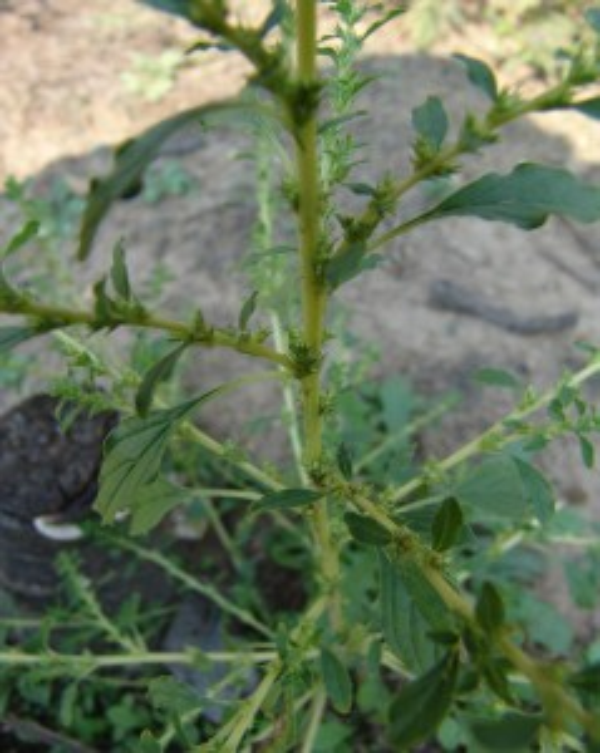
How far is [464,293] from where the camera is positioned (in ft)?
11.7

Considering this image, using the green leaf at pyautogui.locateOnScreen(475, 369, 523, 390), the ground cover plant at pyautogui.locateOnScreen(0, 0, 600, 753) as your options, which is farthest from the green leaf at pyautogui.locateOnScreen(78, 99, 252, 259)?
the green leaf at pyautogui.locateOnScreen(475, 369, 523, 390)

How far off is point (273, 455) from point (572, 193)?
6.72 feet

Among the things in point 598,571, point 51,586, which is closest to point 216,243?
point 51,586

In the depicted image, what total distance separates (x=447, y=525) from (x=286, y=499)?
23cm

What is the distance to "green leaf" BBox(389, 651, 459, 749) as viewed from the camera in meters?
0.70

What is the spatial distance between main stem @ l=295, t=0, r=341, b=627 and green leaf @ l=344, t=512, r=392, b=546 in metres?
0.21

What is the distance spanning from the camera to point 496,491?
1.18 meters

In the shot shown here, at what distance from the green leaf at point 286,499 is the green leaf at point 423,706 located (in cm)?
35

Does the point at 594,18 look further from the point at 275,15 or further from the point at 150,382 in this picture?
the point at 150,382

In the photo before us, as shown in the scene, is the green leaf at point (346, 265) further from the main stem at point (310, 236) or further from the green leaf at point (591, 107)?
the green leaf at point (591, 107)

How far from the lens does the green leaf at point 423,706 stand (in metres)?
0.70

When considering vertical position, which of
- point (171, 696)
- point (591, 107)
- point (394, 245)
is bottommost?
point (394, 245)

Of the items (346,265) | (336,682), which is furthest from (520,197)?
(336,682)

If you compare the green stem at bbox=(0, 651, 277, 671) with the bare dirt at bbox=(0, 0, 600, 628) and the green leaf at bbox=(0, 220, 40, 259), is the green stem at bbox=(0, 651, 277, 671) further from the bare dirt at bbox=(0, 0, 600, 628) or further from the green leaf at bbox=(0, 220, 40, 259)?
the bare dirt at bbox=(0, 0, 600, 628)
